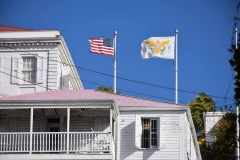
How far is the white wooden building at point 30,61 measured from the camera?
5972cm

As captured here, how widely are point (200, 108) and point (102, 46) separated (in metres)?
27.6

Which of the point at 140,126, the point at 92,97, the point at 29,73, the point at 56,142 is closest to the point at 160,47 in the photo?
the point at 29,73

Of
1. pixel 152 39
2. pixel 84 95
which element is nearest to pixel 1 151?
pixel 84 95

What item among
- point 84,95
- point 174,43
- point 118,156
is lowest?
point 118,156

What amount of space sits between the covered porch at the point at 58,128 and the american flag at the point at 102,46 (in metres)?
9.27

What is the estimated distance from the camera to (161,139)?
165ft

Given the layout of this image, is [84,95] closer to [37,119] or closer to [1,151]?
[37,119]

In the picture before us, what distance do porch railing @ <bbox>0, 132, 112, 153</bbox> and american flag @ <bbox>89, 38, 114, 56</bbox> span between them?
1012 centimetres

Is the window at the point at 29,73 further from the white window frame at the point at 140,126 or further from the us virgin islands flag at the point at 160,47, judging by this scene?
the white window frame at the point at 140,126

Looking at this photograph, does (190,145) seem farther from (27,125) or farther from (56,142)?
(27,125)

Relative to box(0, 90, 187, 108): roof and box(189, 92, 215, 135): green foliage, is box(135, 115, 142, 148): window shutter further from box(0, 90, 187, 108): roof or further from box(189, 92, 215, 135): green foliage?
box(189, 92, 215, 135): green foliage

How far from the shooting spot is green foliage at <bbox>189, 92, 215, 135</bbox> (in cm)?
8544

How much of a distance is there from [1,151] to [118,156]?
21.3ft

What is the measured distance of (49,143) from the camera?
159 feet
